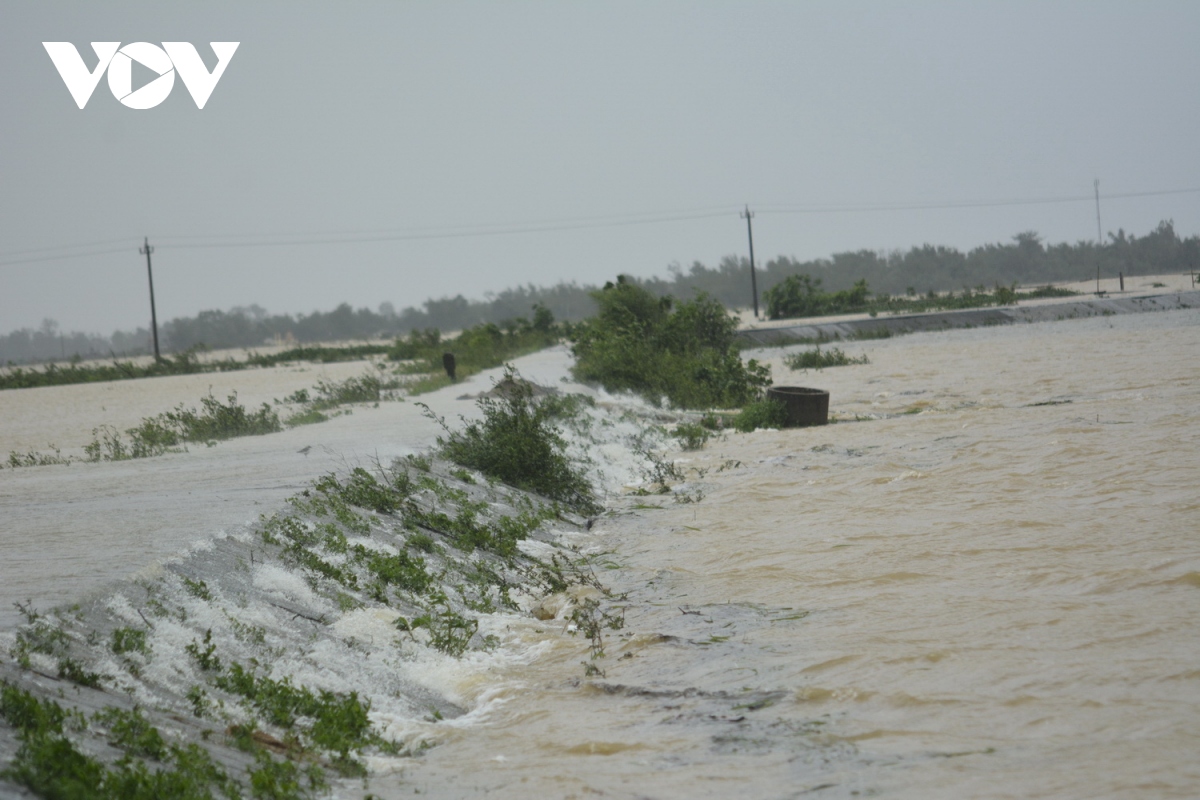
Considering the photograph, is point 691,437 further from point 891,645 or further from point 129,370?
point 129,370

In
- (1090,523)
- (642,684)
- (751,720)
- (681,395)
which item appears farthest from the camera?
(681,395)

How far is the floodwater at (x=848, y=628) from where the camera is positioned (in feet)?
13.1

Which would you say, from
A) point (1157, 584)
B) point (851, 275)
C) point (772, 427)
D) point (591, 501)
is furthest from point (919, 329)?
point (851, 275)

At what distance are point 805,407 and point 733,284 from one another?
100.0 metres

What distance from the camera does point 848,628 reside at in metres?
5.82

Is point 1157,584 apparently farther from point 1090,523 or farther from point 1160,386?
point 1160,386

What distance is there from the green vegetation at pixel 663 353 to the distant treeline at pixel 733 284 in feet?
202

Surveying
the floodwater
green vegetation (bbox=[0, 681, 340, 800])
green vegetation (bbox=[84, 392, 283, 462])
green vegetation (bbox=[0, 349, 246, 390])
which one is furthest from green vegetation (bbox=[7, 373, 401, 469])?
green vegetation (bbox=[0, 349, 246, 390])

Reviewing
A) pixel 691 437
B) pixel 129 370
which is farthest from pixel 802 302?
pixel 691 437

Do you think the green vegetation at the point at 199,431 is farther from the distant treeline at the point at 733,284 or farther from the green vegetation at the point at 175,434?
the distant treeline at the point at 733,284

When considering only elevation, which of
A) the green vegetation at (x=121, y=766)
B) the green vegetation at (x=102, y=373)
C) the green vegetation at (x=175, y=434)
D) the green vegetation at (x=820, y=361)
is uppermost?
the green vegetation at (x=102, y=373)

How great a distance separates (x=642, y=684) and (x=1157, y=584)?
321cm

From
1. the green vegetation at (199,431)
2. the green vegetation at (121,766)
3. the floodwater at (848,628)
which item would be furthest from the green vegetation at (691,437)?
the green vegetation at (121,766)

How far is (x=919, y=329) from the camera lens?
1630 inches
